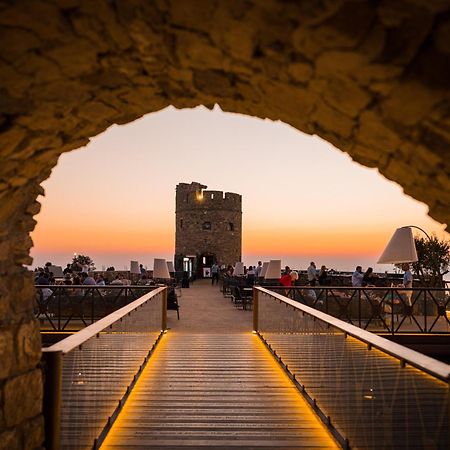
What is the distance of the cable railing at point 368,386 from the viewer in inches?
89.8

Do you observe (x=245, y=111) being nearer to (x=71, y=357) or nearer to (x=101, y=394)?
(x=71, y=357)

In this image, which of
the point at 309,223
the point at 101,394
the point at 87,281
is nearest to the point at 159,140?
the point at 87,281

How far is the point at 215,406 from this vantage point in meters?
4.49

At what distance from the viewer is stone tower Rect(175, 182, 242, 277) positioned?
31.1 meters

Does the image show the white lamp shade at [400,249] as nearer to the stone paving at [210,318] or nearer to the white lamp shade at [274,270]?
the stone paving at [210,318]

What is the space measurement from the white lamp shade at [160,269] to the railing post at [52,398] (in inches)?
333

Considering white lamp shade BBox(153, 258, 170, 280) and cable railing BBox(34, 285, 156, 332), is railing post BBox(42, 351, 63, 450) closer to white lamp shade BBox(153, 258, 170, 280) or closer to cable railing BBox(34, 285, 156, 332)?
cable railing BBox(34, 285, 156, 332)

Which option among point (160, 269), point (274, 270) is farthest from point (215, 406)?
point (274, 270)

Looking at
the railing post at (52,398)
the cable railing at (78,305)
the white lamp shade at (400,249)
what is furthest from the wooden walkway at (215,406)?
the white lamp shade at (400,249)

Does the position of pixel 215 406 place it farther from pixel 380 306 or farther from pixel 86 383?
pixel 380 306

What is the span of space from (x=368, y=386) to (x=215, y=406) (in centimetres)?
198

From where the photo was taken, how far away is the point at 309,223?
170ft

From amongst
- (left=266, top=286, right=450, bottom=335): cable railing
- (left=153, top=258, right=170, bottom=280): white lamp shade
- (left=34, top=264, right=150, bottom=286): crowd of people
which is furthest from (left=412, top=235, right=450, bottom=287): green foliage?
(left=34, top=264, right=150, bottom=286): crowd of people

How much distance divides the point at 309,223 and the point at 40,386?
5003cm
